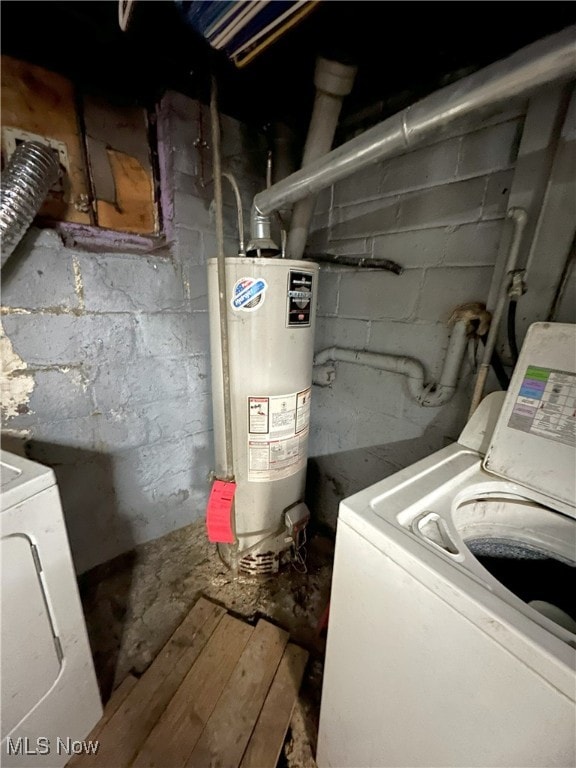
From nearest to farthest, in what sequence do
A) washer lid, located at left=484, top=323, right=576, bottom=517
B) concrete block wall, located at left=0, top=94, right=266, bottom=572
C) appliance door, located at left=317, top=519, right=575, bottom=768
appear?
appliance door, located at left=317, top=519, right=575, bottom=768 < washer lid, located at left=484, top=323, right=576, bottom=517 < concrete block wall, located at left=0, top=94, right=266, bottom=572

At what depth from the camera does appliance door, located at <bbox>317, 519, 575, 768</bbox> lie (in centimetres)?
36

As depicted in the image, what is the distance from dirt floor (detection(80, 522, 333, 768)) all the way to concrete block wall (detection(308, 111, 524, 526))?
0.43 m

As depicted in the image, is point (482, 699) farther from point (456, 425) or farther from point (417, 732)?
point (456, 425)

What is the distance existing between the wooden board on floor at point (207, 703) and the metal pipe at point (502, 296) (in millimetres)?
1000

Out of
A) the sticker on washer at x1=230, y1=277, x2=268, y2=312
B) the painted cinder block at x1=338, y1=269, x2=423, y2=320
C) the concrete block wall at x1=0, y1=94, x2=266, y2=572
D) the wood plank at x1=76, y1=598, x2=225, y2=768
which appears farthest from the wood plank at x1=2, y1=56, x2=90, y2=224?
the wood plank at x1=76, y1=598, x2=225, y2=768

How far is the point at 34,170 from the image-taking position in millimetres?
775

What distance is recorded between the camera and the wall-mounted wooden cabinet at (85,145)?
0.91 m

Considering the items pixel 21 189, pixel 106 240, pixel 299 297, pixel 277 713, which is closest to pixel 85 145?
pixel 106 240

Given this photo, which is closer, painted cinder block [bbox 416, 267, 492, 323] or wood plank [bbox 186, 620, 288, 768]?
wood plank [bbox 186, 620, 288, 768]

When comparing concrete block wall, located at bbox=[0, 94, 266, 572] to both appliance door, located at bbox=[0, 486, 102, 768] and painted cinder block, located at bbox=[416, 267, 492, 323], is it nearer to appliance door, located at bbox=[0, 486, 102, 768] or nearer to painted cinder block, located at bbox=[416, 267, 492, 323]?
appliance door, located at bbox=[0, 486, 102, 768]

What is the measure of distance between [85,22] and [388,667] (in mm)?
1666

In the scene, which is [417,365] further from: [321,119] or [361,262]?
[321,119]

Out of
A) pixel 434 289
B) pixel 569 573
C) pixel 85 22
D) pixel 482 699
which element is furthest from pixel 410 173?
pixel 482 699

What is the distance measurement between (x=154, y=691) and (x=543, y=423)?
127 centimetres
